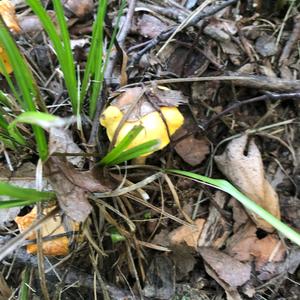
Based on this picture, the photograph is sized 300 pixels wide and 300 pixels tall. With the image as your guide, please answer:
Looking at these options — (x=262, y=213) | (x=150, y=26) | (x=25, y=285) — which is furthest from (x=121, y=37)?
(x=25, y=285)

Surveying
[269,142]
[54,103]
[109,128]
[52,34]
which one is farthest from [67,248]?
[269,142]

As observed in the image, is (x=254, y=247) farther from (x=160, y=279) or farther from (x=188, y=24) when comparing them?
(x=188, y=24)

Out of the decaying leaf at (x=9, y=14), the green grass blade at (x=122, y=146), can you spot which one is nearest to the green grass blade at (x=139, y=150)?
the green grass blade at (x=122, y=146)

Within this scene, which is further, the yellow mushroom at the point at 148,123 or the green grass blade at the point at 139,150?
the yellow mushroom at the point at 148,123

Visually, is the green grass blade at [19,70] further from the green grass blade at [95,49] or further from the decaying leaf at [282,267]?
the decaying leaf at [282,267]

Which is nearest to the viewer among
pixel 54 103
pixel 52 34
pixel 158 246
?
pixel 52 34

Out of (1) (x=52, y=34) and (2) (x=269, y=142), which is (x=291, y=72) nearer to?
(2) (x=269, y=142)
